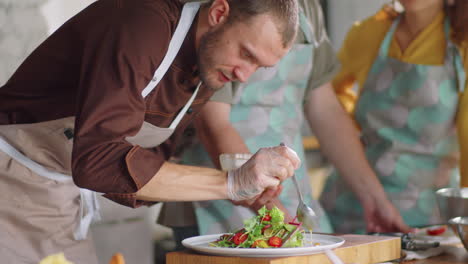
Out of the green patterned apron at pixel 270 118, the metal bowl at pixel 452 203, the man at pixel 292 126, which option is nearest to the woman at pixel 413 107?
the man at pixel 292 126

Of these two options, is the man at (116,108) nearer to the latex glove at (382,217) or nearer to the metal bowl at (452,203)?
the metal bowl at (452,203)

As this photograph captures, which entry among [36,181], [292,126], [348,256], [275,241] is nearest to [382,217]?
[292,126]

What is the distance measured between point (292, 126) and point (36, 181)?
861 millimetres

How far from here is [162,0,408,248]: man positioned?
1.97m

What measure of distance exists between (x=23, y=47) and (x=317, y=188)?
7.92 feet

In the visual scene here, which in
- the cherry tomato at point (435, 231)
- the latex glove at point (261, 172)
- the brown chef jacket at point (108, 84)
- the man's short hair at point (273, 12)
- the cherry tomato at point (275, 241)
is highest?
the man's short hair at point (273, 12)

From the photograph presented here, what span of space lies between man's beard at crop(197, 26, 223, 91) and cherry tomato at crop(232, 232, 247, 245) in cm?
40

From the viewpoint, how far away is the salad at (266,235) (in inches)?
52.0

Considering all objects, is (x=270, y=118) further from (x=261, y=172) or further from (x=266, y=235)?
(x=266, y=235)

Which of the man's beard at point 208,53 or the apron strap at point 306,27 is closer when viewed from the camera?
the man's beard at point 208,53

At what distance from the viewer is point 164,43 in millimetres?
1474

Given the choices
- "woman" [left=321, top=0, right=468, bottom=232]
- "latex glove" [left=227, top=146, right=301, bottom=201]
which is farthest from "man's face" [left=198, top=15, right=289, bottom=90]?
"woman" [left=321, top=0, right=468, bottom=232]

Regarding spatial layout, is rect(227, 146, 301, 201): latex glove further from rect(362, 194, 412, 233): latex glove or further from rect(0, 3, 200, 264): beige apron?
rect(362, 194, 412, 233): latex glove

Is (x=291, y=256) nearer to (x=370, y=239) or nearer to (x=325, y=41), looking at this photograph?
(x=370, y=239)
